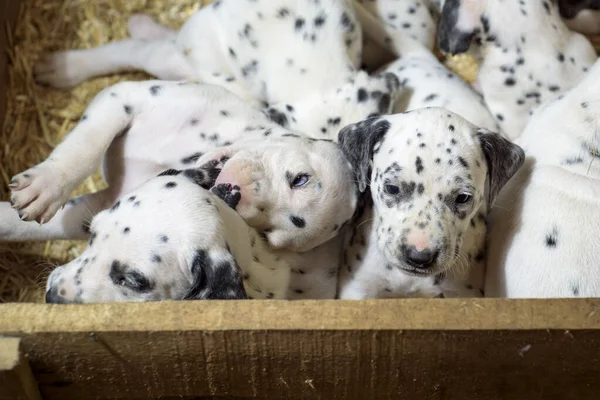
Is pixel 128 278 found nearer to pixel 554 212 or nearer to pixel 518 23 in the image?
pixel 554 212

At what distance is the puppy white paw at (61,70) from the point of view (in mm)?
4207

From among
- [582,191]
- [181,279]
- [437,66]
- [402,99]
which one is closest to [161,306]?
[181,279]

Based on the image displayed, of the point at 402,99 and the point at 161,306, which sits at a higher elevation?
the point at 161,306

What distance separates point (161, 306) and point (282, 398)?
56 cm

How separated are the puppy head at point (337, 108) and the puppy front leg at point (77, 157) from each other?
0.65m

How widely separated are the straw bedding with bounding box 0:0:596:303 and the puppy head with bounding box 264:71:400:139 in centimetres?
107

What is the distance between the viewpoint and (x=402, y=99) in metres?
3.67

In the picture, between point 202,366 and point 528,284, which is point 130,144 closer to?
point 202,366

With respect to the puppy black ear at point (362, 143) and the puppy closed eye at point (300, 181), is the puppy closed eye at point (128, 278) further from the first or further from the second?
the puppy black ear at point (362, 143)

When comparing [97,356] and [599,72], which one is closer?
[97,356]

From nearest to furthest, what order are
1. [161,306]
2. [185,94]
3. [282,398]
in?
[161,306]
[282,398]
[185,94]

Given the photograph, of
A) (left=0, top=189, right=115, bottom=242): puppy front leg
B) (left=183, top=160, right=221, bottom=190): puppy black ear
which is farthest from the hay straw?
(left=183, top=160, right=221, bottom=190): puppy black ear

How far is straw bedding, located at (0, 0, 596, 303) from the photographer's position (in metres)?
3.64

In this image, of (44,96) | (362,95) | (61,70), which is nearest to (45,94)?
(44,96)
